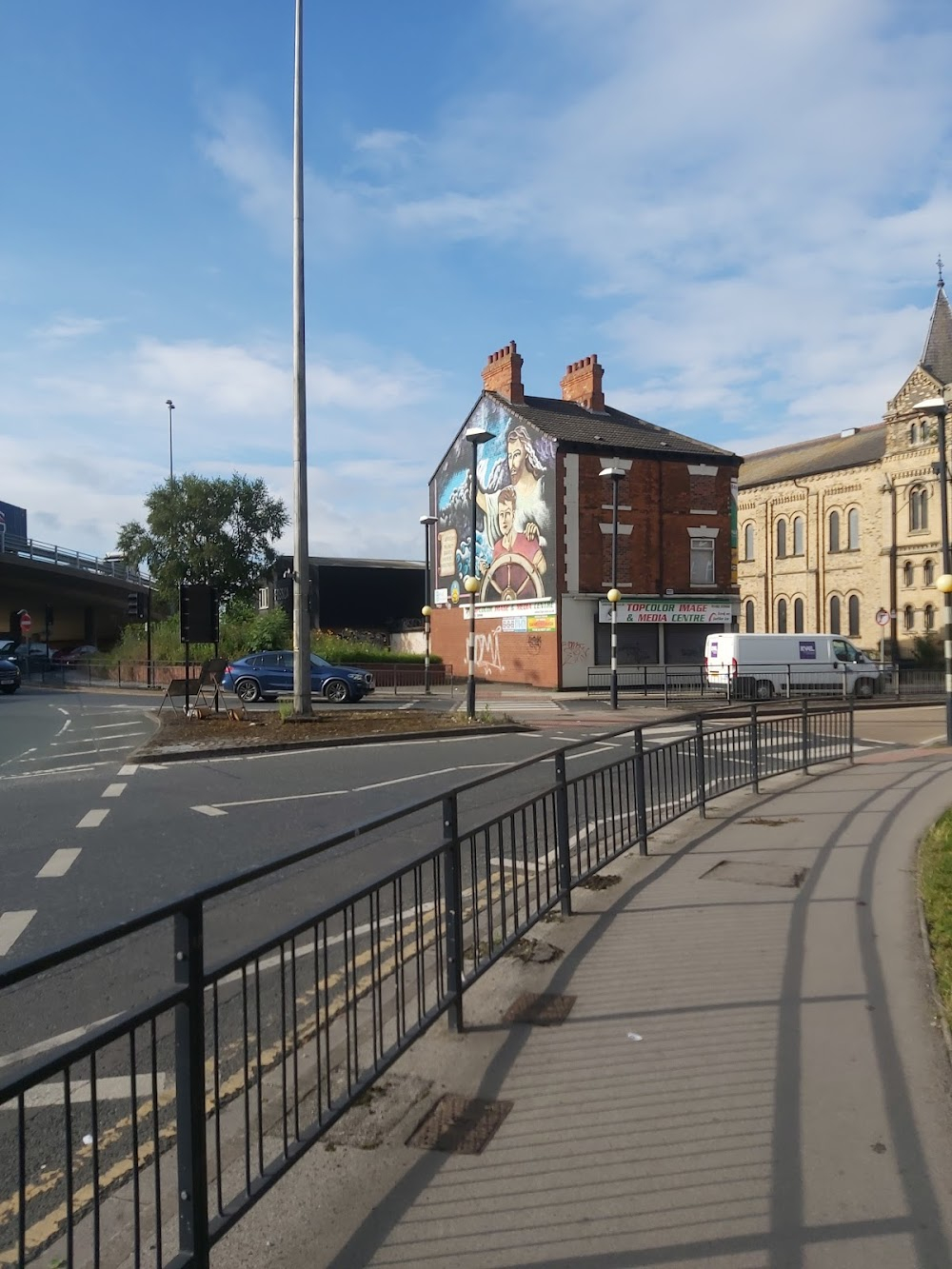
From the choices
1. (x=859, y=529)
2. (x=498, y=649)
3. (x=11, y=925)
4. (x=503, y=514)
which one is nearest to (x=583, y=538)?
(x=503, y=514)

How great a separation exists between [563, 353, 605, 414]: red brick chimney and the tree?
24.0 meters

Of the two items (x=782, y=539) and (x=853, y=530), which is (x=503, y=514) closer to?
(x=853, y=530)

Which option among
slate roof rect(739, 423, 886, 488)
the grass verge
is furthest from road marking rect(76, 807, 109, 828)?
slate roof rect(739, 423, 886, 488)

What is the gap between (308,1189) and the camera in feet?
10.1

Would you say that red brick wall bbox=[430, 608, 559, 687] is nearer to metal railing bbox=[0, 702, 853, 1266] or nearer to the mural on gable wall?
the mural on gable wall

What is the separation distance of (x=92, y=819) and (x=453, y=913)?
21.9ft

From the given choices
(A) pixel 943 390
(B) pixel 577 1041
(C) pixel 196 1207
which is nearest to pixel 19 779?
(B) pixel 577 1041

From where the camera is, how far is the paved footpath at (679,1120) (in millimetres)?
2777

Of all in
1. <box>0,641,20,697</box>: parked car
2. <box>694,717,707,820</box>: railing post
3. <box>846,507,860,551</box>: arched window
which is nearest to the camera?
<box>694,717,707,820</box>: railing post

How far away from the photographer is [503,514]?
132 feet

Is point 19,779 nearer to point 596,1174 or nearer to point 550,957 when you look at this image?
point 550,957

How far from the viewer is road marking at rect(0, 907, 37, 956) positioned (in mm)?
5676

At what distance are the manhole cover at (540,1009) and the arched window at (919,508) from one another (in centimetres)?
5666

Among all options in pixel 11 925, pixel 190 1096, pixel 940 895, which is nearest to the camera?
pixel 190 1096
